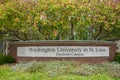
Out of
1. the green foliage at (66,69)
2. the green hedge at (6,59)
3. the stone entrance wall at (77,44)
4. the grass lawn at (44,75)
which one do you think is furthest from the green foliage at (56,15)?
the grass lawn at (44,75)

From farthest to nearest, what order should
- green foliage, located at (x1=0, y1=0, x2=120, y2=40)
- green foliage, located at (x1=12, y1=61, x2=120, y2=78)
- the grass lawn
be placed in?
green foliage, located at (x1=0, y1=0, x2=120, y2=40)
green foliage, located at (x1=12, y1=61, x2=120, y2=78)
the grass lawn

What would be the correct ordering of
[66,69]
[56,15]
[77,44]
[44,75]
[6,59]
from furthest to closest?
[6,59]
[77,44]
[56,15]
[66,69]
[44,75]

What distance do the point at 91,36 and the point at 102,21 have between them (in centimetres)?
235

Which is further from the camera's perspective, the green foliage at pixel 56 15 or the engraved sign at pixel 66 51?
the engraved sign at pixel 66 51

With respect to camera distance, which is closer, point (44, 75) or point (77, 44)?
point (44, 75)

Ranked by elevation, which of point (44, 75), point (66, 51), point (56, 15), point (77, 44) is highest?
point (56, 15)

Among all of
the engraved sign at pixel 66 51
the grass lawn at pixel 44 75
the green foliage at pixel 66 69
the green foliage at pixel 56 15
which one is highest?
the green foliage at pixel 56 15

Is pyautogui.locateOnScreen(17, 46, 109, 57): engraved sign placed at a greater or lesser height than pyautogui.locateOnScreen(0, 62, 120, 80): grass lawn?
greater

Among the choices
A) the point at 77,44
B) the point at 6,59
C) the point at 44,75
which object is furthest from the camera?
the point at 6,59

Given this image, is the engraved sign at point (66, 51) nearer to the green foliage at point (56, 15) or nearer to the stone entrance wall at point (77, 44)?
the stone entrance wall at point (77, 44)

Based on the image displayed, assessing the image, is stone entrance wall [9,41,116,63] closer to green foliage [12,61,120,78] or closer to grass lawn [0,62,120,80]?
green foliage [12,61,120,78]

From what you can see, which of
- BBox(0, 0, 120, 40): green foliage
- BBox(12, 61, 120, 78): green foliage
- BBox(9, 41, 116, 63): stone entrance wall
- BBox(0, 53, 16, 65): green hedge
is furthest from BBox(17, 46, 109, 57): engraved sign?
BBox(12, 61, 120, 78): green foliage

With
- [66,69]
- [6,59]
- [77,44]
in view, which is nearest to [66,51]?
[77,44]

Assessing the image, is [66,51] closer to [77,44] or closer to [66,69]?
[77,44]
